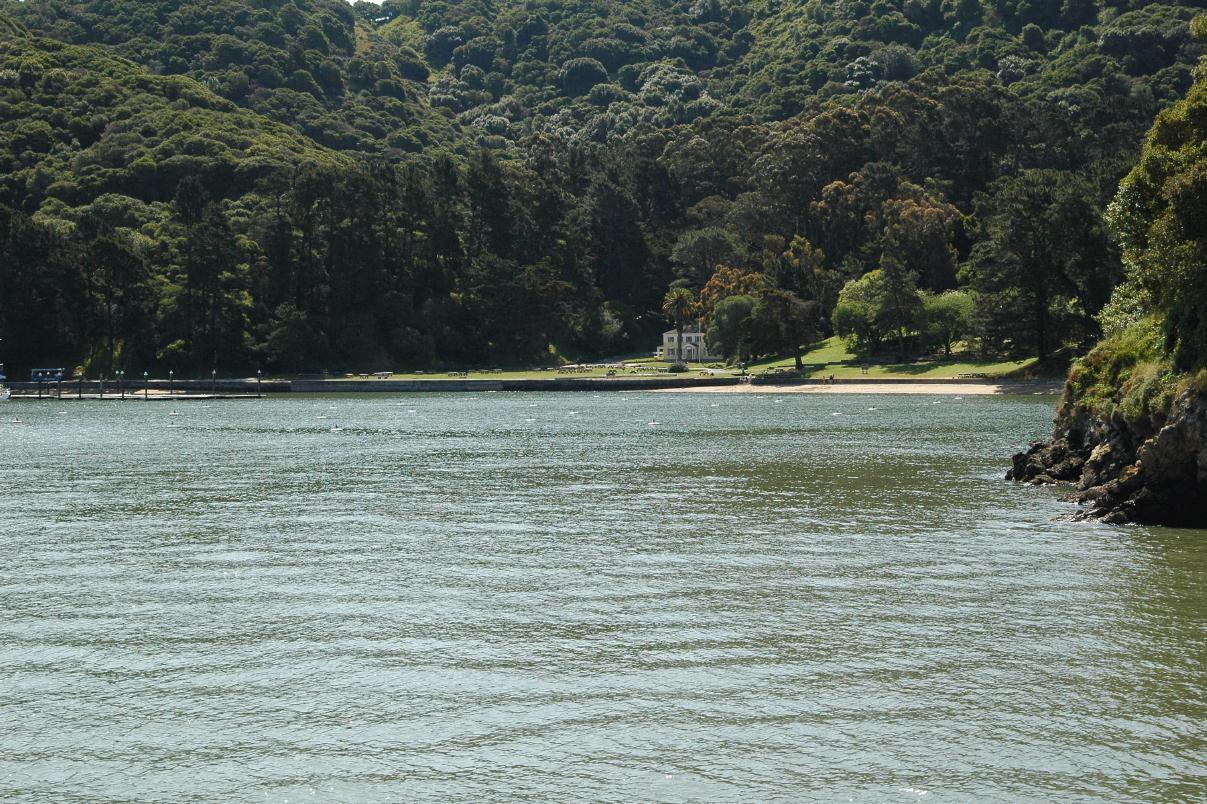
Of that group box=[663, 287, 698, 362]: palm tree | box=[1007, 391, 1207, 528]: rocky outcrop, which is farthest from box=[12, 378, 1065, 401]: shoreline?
box=[1007, 391, 1207, 528]: rocky outcrop

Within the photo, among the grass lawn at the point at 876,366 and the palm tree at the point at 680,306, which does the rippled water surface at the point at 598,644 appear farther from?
the palm tree at the point at 680,306

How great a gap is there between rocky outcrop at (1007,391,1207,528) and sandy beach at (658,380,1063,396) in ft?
273

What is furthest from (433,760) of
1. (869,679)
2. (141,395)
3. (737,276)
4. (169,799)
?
(737,276)

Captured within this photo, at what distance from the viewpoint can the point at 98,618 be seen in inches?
1171

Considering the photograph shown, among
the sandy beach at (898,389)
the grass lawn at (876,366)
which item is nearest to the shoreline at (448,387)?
the sandy beach at (898,389)

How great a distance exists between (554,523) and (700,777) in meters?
26.1

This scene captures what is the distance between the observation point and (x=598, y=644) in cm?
2680

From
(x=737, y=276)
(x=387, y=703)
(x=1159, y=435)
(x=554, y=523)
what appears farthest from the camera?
(x=737, y=276)

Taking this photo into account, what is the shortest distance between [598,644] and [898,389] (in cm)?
11895

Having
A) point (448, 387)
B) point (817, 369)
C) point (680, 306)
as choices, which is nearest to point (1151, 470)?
point (817, 369)

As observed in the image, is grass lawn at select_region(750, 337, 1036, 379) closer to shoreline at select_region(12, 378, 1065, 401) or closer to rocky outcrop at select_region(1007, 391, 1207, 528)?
shoreline at select_region(12, 378, 1065, 401)

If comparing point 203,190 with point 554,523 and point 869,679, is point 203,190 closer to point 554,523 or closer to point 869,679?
point 554,523

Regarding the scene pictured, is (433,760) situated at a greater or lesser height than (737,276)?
lesser

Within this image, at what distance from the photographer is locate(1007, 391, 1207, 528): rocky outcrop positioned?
40.5m
